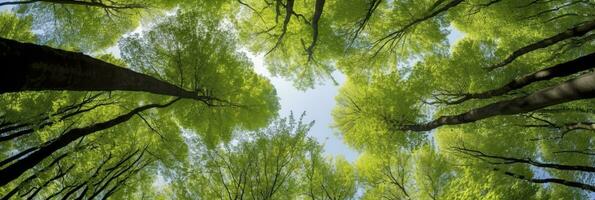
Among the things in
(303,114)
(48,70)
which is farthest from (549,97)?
(303,114)

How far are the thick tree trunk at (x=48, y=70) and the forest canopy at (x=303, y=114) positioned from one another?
325 cm

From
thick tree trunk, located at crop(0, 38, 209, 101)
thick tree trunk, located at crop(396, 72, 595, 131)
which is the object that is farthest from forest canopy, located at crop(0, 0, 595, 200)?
thick tree trunk, located at crop(0, 38, 209, 101)

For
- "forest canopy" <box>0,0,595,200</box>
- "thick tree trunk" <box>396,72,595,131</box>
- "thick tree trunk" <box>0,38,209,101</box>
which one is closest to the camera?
"thick tree trunk" <box>0,38,209,101</box>

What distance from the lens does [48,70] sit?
3.01 m

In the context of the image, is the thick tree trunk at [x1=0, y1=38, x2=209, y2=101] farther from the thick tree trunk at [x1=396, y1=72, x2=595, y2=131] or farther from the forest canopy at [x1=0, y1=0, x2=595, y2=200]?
the thick tree trunk at [x1=396, y1=72, x2=595, y2=131]

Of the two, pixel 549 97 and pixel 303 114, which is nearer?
pixel 549 97

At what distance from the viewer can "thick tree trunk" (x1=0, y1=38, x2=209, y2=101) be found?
8.59ft

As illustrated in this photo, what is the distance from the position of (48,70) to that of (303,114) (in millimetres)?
7280

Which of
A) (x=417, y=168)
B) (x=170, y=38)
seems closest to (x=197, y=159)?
(x=170, y=38)

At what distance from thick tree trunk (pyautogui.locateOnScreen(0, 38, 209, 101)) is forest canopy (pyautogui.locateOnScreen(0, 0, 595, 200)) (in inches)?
128

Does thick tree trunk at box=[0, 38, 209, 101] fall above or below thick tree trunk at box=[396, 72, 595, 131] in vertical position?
below

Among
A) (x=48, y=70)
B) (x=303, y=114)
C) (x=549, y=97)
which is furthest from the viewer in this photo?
(x=303, y=114)

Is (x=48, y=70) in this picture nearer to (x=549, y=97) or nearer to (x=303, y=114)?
(x=549, y=97)

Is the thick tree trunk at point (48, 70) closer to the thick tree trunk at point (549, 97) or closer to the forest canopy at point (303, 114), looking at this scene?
the forest canopy at point (303, 114)
